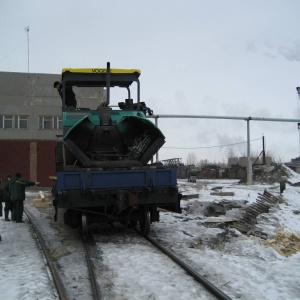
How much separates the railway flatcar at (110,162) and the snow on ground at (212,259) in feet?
3.22

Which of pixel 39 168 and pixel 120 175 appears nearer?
pixel 120 175

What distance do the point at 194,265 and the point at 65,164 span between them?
3764 millimetres

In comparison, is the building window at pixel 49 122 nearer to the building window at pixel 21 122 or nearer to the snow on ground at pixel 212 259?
the building window at pixel 21 122

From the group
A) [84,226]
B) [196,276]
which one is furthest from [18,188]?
[196,276]

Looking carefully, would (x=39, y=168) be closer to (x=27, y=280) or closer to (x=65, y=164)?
(x=65, y=164)

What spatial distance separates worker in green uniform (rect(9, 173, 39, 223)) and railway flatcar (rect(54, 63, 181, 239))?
2888 millimetres

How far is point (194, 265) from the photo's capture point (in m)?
6.19

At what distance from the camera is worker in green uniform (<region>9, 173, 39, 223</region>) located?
36.7ft

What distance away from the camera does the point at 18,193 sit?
441 inches

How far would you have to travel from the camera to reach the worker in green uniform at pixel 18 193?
11.2m

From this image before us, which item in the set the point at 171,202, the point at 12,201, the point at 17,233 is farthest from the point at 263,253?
the point at 12,201

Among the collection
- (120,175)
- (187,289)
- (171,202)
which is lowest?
(187,289)

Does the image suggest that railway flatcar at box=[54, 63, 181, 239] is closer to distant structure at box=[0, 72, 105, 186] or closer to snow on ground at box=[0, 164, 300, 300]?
snow on ground at box=[0, 164, 300, 300]

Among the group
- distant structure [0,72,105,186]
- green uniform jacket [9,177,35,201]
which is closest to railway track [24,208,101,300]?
green uniform jacket [9,177,35,201]
